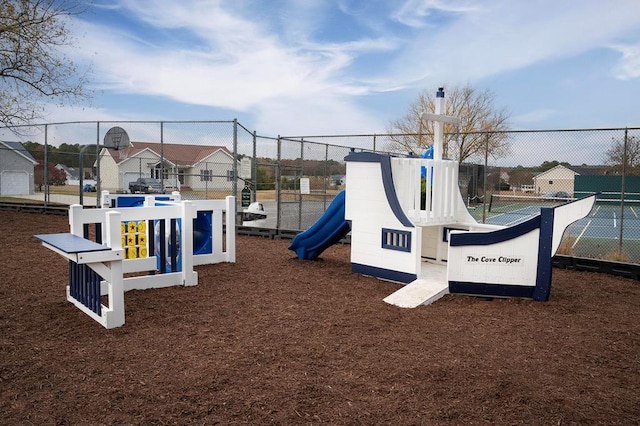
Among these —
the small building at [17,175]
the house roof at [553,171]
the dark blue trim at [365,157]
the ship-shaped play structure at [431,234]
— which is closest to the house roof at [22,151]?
the small building at [17,175]

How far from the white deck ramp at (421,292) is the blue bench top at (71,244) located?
3676 mm

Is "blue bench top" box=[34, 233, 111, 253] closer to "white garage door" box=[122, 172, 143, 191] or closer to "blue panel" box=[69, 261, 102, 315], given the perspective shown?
"blue panel" box=[69, 261, 102, 315]

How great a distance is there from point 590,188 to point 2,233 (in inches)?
596

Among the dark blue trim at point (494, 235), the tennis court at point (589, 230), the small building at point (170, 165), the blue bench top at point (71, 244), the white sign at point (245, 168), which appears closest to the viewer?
the blue bench top at point (71, 244)

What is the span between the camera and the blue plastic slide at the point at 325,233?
909 centimetres

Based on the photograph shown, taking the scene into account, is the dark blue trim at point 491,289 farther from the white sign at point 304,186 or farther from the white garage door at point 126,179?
the white garage door at point 126,179

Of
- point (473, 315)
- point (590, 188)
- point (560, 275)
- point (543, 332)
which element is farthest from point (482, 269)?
point (590, 188)

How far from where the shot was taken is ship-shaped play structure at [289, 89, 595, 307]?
6.50m

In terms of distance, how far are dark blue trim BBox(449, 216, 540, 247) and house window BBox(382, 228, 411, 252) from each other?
817mm

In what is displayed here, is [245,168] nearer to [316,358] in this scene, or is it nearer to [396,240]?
[396,240]

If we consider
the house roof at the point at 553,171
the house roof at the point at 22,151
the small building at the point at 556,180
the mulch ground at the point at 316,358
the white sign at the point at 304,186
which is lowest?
the mulch ground at the point at 316,358

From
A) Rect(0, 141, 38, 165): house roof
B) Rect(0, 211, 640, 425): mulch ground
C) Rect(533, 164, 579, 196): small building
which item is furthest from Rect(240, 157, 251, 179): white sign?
Rect(0, 141, 38, 165): house roof

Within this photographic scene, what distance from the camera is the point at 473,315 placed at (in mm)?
6012

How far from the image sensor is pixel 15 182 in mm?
33969
